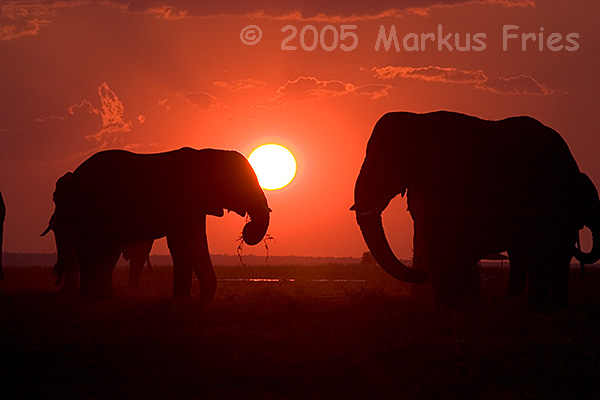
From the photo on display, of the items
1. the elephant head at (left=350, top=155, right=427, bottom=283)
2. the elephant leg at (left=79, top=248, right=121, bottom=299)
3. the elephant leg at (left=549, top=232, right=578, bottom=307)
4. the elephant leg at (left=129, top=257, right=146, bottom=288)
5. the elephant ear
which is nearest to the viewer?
the elephant leg at (left=549, top=232, right=578, bottom=307)

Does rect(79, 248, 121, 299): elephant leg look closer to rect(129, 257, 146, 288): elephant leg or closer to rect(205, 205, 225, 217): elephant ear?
rect(205, 205, 225, 217): elephant ear

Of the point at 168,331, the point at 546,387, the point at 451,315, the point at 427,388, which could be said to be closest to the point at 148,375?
the point at 168,331

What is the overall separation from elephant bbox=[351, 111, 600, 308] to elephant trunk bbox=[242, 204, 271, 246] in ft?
12.9

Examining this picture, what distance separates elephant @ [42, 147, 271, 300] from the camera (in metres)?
16.3

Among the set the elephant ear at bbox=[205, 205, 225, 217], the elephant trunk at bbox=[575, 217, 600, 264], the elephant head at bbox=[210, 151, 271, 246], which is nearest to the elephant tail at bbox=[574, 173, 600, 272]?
the elephant trunk at bbox=[575, 217, 600, 264]

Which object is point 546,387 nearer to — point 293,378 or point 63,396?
point 293,378

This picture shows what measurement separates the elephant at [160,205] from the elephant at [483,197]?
4250mm

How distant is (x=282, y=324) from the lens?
1157 cm

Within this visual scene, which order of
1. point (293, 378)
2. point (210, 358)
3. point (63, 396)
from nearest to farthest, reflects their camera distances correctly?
1. point (63, 396)
2. point (293, 378)
3. point (210, 358)

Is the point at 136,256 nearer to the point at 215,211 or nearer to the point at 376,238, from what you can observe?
the point at 215,211

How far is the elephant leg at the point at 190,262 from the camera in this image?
16.1m

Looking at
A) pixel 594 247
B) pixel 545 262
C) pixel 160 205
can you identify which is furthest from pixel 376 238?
Answer: pixel 160 205

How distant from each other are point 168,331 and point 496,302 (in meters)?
6.93

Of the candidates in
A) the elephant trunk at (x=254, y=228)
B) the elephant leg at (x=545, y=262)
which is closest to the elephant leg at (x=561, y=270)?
the elephant leg at (x=545, y=262)
